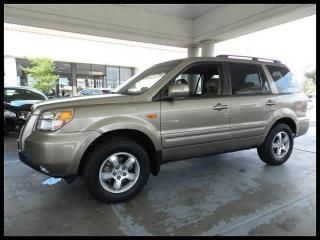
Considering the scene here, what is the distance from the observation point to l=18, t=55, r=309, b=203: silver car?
2586 millimetres

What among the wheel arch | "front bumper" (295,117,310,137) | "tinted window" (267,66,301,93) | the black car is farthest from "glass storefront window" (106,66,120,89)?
the wheel arch

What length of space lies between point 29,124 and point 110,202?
4.36 feet

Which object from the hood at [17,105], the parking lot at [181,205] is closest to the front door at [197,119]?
the parking lot at [181,205]

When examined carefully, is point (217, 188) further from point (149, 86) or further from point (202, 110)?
point (149, 86)

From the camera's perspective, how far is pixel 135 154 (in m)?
2.90

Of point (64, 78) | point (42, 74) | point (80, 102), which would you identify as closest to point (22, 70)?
point (42, 74)

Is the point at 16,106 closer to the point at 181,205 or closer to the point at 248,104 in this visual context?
the point at 181,205

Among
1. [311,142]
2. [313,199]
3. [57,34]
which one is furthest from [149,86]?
[57,34]

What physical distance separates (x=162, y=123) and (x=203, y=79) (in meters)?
1.33

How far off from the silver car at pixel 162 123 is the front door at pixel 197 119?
0.04ft

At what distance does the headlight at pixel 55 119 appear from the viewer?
255 cm

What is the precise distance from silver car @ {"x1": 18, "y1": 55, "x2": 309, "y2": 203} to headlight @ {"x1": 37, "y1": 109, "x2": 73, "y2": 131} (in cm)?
1

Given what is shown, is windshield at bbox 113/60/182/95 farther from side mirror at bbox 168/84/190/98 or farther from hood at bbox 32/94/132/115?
hood at bbox 32/94/132/115

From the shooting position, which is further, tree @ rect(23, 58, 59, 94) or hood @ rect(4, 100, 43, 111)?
tree @ rect(23, 58, 59, 94)
